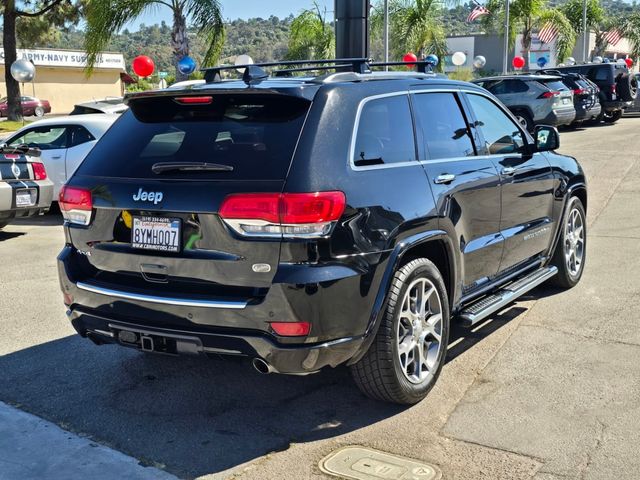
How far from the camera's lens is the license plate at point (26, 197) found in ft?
31.1

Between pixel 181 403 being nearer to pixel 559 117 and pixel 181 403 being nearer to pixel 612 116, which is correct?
pixel 559 117

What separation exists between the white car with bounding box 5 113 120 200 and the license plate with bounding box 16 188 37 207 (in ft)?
4.57

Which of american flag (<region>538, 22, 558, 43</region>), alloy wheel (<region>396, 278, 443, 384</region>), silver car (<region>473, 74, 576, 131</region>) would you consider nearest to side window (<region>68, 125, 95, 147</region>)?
alloy wheel (<region>396, 278, 443, 384</region>)

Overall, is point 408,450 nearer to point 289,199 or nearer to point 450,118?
point 289,199

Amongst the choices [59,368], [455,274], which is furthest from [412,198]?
[59,368]

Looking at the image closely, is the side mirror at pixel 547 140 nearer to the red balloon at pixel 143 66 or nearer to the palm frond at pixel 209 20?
the red balloon at pixel 143 66

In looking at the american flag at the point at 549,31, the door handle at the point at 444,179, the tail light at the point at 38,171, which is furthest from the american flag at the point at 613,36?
the door handle at the point at 444,179

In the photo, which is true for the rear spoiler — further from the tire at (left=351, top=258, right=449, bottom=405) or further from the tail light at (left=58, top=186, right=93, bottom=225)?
the tire at (left=351, top=258, right=449, bottom=405)

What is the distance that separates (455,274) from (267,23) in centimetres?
14726

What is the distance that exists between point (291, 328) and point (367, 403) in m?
1.03

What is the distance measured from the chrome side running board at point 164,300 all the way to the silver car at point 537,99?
58.1ft

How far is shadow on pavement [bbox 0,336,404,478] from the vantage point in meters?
4.07

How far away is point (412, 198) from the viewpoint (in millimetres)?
4375

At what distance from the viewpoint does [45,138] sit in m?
11.4
